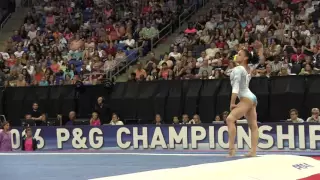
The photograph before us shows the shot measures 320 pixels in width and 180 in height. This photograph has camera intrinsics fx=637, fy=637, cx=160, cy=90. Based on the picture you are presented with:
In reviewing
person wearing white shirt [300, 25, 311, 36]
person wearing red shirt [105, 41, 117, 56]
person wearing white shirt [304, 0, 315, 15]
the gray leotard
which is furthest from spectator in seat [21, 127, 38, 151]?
person wearing white shirt [304, 0, 315, 15]

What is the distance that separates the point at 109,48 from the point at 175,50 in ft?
8.50

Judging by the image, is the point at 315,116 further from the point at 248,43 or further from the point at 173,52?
the point at 173,52

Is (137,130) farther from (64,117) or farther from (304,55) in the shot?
(304,55)

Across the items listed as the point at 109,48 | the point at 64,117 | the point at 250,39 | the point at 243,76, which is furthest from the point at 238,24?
the point at 243,76

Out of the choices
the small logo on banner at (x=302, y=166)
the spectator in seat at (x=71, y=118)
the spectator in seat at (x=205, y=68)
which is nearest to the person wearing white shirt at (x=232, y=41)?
the spectator in seat at (x=205, y=68)

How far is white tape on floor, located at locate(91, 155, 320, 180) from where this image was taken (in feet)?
19.2

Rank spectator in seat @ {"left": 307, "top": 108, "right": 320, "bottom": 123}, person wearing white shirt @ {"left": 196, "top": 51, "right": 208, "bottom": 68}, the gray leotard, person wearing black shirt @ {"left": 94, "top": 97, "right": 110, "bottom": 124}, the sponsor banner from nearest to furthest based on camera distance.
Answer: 1. the gray leotard
2. the sponsor banner
3. spectator in seat @ {"left": 307, "top": 108, "right": 320, "bottom": 123}
4. person wearing black shirt @ {"left": 94, "top": 97, "right": 110, "bottom": 124}
5. person wearing white shirt @ {"left": 196, "top": 51, "right": 208, "bottom": 68}

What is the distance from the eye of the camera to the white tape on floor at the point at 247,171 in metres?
5.86

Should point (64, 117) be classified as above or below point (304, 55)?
below

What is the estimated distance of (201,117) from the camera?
591 inches

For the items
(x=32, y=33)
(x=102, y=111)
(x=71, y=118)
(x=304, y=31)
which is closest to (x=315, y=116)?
(x=304, y=31)

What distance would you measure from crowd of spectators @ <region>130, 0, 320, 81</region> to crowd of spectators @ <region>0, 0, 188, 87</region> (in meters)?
1.31

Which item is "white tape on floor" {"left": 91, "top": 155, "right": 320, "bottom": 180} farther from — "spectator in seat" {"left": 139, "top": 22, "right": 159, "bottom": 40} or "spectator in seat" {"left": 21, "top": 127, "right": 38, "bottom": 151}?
"spectator in seat" {"left": 139, "top": 22, "right": 159, "bottom": 40}

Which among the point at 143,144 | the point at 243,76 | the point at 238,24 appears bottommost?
the point at 143,144
